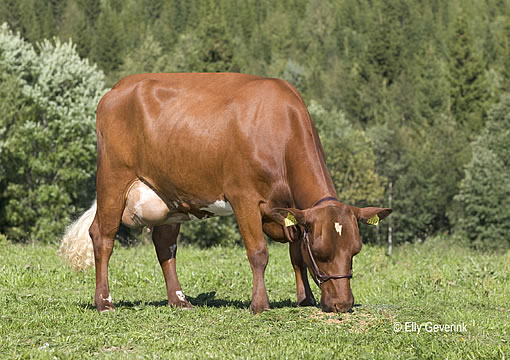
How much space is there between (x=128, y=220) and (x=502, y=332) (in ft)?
16.2

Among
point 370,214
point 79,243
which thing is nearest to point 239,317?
point 370,214

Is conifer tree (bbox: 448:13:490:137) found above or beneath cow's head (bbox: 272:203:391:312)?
beneath

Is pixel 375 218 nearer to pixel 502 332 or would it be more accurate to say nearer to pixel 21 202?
pixel 502 332

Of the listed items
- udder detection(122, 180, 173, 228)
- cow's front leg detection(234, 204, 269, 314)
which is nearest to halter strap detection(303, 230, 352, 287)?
cow's front leg detection(234, 204, 269, 314)

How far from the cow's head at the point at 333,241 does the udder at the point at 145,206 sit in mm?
2236

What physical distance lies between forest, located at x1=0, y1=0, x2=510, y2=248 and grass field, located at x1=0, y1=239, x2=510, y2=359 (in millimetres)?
→ 5876

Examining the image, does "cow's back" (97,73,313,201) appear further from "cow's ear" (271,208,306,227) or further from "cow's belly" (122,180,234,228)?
"cow's ear" (271,208,306,227)

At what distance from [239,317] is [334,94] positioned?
9220 centimetres

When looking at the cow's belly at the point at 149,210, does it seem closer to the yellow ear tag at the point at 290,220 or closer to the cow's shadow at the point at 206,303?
the cow's shadow at the point at 206,303

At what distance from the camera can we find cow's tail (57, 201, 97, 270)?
1002cm

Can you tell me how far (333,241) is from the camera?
23.4 ft

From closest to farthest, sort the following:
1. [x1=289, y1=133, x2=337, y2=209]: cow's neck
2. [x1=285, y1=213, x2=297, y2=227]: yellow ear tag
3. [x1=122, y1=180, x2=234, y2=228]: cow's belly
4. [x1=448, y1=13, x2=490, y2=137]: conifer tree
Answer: [x1=285, y1=213, x2=297, y2=227]: yellow ear tag → [x1=289, y1=133, x2=337, y2=209]: cow's neck → [x1=122, y1=180, x2=234, y2=228]: cow's belly → [x1=448, y1=13, x2=490, y2=137]: conifer tree

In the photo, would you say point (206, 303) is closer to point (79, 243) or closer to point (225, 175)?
point (79, 243)

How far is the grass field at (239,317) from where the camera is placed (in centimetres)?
626
